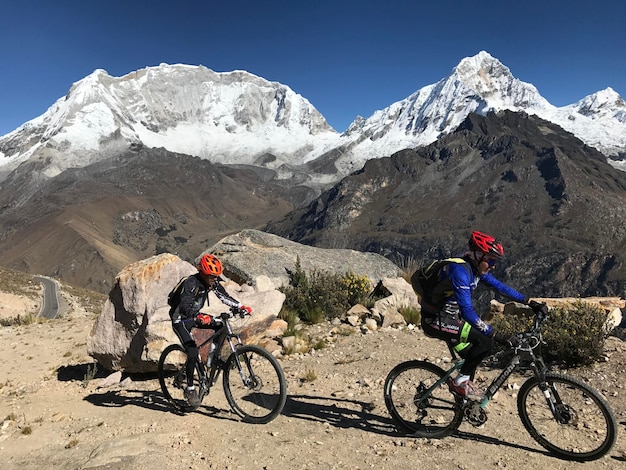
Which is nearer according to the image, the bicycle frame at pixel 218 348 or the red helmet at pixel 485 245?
the red helmet at pixel 485 245

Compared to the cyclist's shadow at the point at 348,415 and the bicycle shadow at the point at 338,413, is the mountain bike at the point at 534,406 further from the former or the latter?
the bicycle shadow at the point at 338,413

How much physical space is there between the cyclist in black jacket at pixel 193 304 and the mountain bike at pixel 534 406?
10.1 feet

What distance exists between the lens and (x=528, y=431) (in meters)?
6.20

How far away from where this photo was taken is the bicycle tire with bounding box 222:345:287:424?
7.10 metres

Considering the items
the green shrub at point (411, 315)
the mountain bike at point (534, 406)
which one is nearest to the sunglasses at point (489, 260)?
the mountain bike at point (534, 406)

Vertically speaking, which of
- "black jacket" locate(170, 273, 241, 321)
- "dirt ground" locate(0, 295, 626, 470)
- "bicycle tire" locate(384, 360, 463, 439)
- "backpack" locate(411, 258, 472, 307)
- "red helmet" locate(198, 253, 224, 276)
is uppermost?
"backpack" locate(411, 258, 472, 307)

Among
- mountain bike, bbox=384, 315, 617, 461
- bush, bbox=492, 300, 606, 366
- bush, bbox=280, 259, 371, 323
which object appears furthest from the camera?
bush, bbox=280, 259, 371, 323

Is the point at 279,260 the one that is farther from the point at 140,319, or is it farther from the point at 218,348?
the point at 218,348

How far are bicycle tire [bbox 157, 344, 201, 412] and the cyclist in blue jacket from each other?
4415 millimetres

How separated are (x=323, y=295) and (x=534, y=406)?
9193 mm

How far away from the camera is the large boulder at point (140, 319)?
10.1 m

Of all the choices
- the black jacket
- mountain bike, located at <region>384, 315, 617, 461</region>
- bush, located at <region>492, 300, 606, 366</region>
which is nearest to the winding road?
the black jacket

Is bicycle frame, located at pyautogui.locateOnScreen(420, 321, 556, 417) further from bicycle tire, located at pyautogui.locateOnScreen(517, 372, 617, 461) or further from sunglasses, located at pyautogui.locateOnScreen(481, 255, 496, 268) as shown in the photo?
sunglasses, located at pyautogui.locateOnScreen(481, 255, 496, 268)

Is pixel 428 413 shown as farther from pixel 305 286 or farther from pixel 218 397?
pixel 305 286
